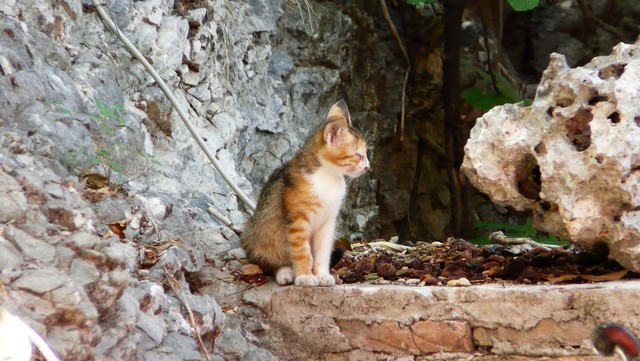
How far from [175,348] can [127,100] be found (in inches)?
76.7

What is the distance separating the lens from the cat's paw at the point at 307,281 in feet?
12.8

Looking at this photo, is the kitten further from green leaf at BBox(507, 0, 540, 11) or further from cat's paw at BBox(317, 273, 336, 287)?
green leaf at BBox(507, 0, 540, 11)

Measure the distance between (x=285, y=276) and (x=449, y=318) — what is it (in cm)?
92

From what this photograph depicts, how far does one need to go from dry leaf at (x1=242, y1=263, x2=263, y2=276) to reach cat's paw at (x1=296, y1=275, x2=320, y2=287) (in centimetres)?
40

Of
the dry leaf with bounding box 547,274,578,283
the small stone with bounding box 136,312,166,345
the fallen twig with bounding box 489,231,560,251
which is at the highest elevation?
the fallen twig with bounding box 489,231,560,251

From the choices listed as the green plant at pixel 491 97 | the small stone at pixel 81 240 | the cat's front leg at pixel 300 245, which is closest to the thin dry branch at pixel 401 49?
the green plant at pixel 491 97

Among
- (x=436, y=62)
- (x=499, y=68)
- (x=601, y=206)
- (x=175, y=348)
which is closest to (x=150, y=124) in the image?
(x=175, y=348)

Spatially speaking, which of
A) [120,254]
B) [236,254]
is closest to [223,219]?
[236,254]

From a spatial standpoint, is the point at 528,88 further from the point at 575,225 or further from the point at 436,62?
the point at 575,225

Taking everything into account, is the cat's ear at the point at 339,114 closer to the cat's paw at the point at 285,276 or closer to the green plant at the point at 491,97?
the cat's paw at the point at 285,276

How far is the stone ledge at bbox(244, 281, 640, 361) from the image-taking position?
10.8 ft

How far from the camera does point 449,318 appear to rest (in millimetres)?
3588

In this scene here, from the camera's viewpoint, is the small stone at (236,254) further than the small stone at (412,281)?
Yes

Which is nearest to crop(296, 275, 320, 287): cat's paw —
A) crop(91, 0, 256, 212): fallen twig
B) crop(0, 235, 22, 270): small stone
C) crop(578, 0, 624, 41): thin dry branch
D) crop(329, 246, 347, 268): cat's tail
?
crop(329, 246, 347, 268): cat's tail
